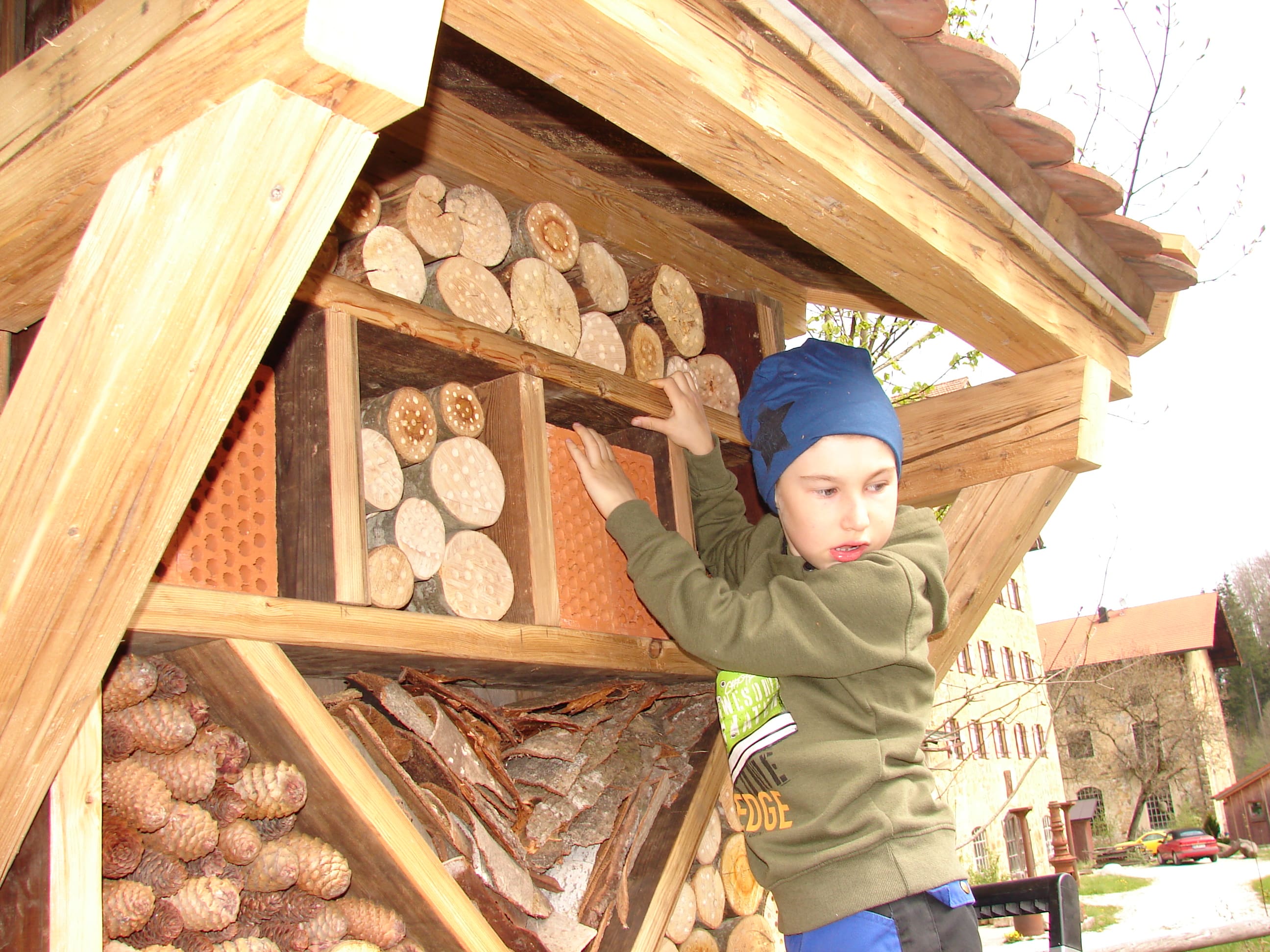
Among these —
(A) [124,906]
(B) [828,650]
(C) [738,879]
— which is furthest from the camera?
(C) [738,879]

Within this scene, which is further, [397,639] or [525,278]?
[525,278]

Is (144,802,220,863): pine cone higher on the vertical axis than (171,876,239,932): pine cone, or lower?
higher

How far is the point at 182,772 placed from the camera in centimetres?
146

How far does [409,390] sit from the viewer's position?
206 centimetres

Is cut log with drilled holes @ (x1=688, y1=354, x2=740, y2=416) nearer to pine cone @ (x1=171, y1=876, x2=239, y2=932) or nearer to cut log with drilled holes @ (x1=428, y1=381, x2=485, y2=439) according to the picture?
cut log with drilled holes @ (x1=428, y1=381, x2=485, y2=439)

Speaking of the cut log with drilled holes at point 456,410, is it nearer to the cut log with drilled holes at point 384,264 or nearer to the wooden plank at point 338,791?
the cut log with drilled holes at point 384,264

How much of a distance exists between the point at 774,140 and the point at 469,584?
0.97 m

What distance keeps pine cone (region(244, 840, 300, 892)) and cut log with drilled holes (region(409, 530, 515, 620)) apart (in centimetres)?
50

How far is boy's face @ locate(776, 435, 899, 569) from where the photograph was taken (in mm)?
2248

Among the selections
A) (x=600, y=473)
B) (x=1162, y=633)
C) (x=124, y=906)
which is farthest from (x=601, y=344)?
(x=1162, y=633)

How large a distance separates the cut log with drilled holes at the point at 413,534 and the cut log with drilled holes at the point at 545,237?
27.5 inches

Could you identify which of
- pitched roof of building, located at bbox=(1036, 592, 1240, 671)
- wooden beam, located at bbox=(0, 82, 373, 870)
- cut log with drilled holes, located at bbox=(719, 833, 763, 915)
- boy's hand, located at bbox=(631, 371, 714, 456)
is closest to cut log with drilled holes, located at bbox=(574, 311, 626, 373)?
boy's hand, located at bbox=(631, 371, 714, 456)

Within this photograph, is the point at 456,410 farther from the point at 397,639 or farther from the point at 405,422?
the point at 397,639

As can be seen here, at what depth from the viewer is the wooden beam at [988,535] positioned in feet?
8.90
